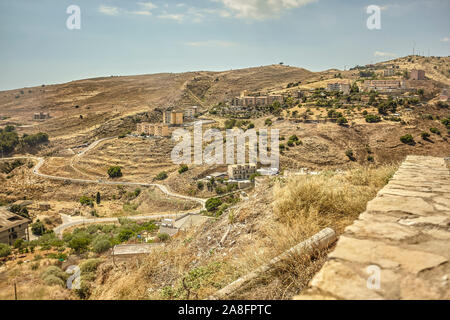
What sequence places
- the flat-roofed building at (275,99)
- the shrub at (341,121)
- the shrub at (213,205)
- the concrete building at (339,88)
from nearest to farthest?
the shrub at (213,205)
the shrub at (341,121)
the concrete building at (339,88)
the flat-roofed building at (275,99)

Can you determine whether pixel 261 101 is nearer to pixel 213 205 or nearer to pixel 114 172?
pixel 114 172

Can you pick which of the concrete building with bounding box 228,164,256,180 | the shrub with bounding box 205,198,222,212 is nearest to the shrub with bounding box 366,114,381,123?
the concrete building with bounding box 228,164,256,180

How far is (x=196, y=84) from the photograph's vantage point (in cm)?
6738

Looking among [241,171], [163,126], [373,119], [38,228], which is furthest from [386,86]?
[38,228]

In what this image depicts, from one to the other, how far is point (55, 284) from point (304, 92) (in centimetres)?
5007

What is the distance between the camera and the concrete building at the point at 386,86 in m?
43.4

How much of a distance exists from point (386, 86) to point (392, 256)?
50.8 m

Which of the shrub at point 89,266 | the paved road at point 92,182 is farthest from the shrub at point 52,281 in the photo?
the paved road at point 92,182

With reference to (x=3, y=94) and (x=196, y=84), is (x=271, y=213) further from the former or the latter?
(x=3, y=94)

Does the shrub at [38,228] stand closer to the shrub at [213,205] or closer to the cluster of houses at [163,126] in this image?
the shrub at [213,205]

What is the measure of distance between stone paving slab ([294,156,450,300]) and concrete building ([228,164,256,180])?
2505 cm

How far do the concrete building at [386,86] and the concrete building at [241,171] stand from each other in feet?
90.0

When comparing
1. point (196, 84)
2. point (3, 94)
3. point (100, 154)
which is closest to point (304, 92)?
point (196, 84)

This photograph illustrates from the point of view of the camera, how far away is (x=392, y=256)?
1303mm
